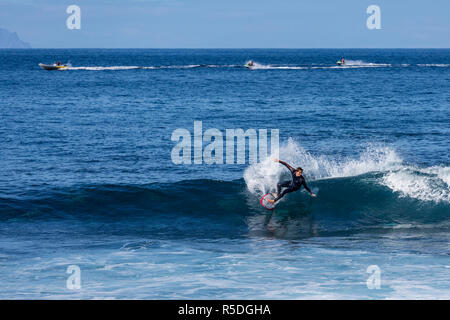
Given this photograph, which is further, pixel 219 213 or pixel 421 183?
pixel 421 183

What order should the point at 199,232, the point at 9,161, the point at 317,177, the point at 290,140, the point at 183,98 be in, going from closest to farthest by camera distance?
the point at 199,232
the point at 317,177
the point at 9,161
the point at 290,140
the point at 183,98

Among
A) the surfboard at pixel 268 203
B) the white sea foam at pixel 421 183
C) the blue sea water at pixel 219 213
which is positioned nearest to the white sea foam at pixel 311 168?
the blue sea water at pixel 219 213

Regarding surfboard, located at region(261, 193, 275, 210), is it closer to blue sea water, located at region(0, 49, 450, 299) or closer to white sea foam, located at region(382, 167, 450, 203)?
blue sea water, located at region(0, 49, 450, 299)

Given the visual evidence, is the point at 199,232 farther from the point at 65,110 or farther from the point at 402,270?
the point at 65,110

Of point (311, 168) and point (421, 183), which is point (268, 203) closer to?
point (311, 168)

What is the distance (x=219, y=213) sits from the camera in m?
25.2

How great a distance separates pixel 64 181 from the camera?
29406 millimetres

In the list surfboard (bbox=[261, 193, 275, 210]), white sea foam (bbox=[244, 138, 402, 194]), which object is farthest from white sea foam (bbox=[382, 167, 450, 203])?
surfboard (bbox=[261, 193, 275, 210])

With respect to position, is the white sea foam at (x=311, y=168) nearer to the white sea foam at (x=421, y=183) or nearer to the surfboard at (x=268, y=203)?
the white sea foam at (x=421, y=183)

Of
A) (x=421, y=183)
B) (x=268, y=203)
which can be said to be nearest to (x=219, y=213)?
(x=268, y=203)

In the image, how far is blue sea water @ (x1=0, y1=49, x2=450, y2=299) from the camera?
15.9 meters

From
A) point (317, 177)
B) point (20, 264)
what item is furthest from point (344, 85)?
point (20, 264)

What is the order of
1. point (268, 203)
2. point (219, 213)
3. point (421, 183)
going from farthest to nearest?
point (421, 183) → point (268, 203) → point (219, 213)

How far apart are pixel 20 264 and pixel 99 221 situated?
643cm
